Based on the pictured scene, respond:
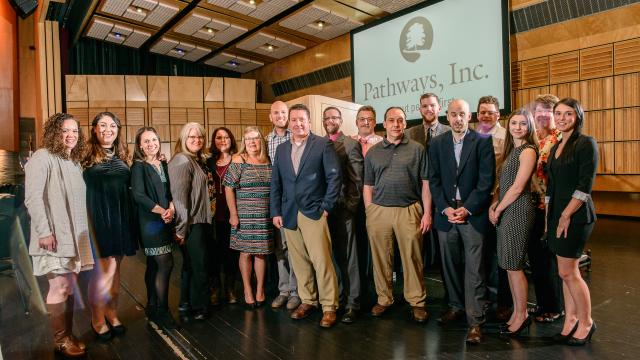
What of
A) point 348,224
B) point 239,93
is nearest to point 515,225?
point 348,224

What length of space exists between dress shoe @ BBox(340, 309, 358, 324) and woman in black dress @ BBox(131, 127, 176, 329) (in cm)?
112

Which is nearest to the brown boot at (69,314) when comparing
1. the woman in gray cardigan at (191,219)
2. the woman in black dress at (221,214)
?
the woman in gray cardigan at (191,219)

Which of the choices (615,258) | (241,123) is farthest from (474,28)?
(241,123)

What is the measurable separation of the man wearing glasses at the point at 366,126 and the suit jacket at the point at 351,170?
0.75 feet

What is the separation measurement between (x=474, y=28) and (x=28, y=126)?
924cm

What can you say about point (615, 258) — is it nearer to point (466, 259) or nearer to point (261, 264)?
point (466, 259)

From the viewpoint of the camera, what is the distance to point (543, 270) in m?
2.62

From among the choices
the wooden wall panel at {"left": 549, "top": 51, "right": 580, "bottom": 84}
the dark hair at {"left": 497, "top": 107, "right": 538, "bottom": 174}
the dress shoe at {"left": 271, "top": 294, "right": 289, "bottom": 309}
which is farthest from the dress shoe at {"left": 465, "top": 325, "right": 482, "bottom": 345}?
the wooden wall panel at {"left": 549, "top": 51, "right": 580, "bottom": 84}

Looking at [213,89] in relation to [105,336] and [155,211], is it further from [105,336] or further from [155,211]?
[105,336]

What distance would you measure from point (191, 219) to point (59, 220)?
0.80m

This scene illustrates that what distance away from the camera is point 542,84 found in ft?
22.9

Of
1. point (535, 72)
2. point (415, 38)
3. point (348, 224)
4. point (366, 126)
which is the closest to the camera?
point (348, 224)

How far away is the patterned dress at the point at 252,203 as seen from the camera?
117 inches

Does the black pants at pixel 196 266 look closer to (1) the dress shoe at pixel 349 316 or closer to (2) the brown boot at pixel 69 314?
(2) the brown boot at pixel 69 314
